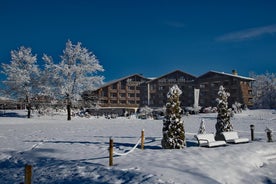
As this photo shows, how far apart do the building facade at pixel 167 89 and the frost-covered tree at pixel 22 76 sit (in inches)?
1133

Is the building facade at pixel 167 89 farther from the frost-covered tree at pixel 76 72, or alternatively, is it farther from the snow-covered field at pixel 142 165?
the snow-covered field at pixel 142 165

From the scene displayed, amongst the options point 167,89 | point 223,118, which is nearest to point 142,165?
Answer: point 223,118

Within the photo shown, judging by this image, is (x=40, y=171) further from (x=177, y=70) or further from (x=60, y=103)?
Result: (x=177, y=70)

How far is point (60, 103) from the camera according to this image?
45.1 meters

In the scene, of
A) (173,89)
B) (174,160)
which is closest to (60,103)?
(173,89)

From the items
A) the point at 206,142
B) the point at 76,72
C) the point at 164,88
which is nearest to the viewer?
the point at 206,142

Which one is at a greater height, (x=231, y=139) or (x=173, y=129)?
(x=173, y=129)

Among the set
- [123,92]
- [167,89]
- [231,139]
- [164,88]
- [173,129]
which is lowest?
[231,139]

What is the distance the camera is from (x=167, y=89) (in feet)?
263

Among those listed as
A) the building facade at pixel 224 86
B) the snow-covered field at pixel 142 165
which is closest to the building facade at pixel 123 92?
the building facade at pixel 224 86

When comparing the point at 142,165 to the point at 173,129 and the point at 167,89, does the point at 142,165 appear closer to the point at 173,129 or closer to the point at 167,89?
the point at 173,129

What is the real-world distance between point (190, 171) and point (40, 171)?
535cm

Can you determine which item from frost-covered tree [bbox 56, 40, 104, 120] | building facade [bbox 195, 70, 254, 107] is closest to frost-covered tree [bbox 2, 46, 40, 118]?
frost-covered tree [bbox 56, 40, 104, 120]

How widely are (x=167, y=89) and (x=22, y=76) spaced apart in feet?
143
